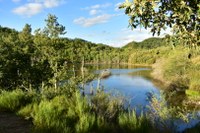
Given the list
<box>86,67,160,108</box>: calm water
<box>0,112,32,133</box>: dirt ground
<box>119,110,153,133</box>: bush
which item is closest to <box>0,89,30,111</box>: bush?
<box>0,112,32,133</box>: dirt ground

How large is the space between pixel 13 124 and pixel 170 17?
487 centimetres

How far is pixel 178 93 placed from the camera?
39750 millimetres

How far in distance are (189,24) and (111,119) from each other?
443 centimetres

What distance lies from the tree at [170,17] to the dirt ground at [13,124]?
381cm

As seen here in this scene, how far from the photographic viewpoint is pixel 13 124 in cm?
749

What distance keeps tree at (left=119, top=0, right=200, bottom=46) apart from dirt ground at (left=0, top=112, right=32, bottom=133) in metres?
3.81

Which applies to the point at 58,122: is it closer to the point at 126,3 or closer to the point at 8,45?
the point at 126,3

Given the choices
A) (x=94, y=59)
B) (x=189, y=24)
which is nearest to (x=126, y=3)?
(x=189, y=24)

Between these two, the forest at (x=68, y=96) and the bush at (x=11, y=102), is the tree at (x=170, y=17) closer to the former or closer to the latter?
the forest at (x=68, y=96)

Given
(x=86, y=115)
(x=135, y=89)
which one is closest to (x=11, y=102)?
(x=86, y=115)

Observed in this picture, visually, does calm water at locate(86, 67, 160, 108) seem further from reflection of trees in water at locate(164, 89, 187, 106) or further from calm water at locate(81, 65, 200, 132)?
reflection of trees in water at locate(164, 89, 187, 106)

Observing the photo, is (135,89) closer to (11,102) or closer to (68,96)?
(68,96)

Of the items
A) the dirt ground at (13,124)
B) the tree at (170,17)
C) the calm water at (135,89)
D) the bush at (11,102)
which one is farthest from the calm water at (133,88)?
the tree at (170,17)

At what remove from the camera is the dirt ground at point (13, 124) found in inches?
274
